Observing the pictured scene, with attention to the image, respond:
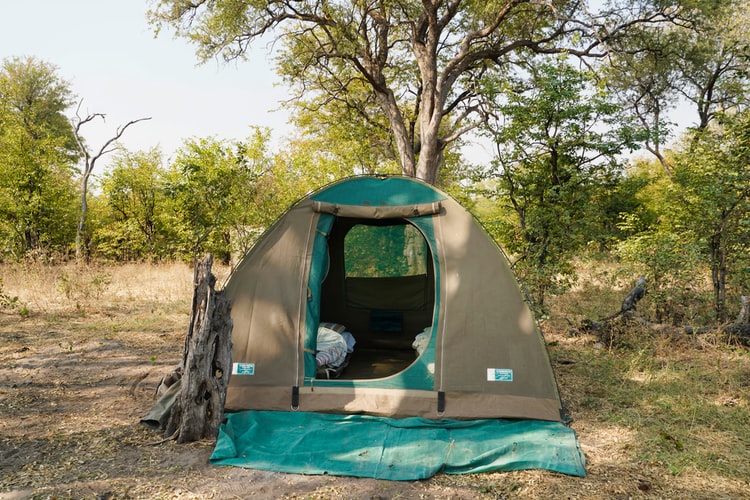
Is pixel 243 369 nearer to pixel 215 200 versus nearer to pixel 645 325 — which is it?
pixel 645 325

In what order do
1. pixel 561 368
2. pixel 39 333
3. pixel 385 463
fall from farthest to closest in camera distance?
pixel 39 333, pixel 561 368, pixel 385 463

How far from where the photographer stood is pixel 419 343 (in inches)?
192

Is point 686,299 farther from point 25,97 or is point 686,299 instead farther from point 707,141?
point 25,97

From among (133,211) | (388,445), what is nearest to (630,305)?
(388,445)

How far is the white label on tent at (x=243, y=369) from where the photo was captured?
4.08 meters

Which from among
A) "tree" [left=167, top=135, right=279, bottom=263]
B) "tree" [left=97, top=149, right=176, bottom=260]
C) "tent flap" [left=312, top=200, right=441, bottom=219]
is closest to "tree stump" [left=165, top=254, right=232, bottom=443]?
"tent flap" [left=312, top=200, right=441, bottom=219]

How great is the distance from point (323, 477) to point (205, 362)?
3.68ft

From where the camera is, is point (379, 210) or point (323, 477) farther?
point (379, 210)

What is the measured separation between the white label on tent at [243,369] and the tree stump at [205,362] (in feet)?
1.41

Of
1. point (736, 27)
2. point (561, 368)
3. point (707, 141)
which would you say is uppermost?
point (736, 27)

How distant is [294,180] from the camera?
49.6 ft

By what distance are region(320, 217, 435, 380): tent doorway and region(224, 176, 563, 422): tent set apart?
1.03 metres

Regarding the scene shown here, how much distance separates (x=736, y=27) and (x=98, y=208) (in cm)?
1998

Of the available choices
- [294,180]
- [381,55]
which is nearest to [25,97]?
[294,180]
